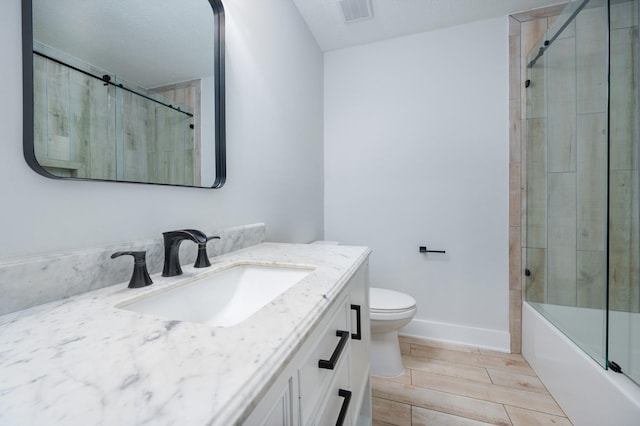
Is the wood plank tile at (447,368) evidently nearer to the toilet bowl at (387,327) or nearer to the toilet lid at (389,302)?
the toilet bowl at (387,327)

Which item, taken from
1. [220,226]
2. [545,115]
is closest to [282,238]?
[220,226]

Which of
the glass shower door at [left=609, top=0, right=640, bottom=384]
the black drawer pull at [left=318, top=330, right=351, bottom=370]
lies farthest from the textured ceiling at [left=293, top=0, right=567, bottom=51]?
the black drawer pull at [left=318, top=330, right=351, bottom=370]

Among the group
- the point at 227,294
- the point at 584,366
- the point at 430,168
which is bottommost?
the point at 584,366

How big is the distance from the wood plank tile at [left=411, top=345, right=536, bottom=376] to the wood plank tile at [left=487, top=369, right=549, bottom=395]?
0.05 m

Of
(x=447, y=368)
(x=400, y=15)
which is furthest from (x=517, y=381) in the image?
(x=400, y=15)

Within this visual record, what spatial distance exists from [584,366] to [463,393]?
0.58 m

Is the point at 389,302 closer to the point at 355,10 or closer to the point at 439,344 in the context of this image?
the point at 439,344

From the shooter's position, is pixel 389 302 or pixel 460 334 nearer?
pixel 389 302

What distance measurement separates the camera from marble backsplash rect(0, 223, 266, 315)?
53 cm

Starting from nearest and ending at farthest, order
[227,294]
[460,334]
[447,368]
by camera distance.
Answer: [227,294]
[447,368]
[460,334]

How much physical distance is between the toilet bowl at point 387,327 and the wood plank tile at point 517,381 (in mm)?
548

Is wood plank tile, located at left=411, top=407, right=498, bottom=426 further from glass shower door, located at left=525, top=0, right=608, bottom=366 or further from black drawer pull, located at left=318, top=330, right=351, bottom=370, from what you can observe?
black drawer pull, located at left=318, top=330, right=351, bottom=370

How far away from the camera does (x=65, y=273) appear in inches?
23.8

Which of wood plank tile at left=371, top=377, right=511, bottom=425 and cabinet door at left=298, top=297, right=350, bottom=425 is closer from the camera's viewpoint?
cabinet door at left=298, top=297, right=350, bottom=425
